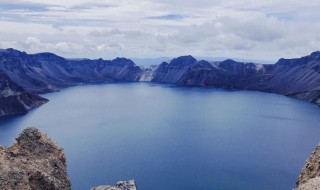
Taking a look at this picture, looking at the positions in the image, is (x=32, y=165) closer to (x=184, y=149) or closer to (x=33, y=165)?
(x=33, y=165)

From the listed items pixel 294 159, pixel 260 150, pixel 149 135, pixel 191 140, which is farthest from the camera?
pixel 149 135

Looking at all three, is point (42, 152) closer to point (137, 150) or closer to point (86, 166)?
point (86, 166)

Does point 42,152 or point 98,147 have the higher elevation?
point 42,152

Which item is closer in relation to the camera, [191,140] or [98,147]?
[98,147]

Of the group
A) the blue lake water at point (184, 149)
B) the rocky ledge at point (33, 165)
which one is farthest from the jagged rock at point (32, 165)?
the blue lake water at point (184, 149)

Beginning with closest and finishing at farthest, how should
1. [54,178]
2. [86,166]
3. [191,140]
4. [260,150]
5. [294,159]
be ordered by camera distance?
1. [54,178]
2. [86,166]
3. [294,159]
4. [260,150]
5. [191,140]

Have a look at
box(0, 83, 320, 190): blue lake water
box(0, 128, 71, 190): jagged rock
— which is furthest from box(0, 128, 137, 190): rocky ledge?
box(0, 83, 320, 190): blue lake water

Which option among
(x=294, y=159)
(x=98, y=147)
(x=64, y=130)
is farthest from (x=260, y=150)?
(x=64, y=130)

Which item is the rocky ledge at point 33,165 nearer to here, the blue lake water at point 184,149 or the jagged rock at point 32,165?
the jagged rock at point 32,165
